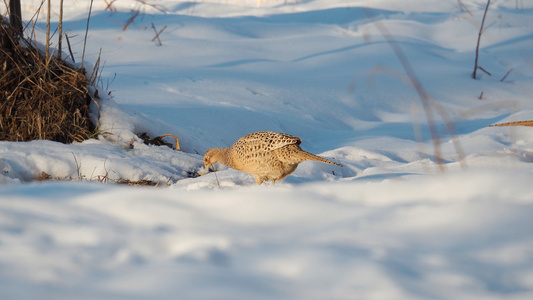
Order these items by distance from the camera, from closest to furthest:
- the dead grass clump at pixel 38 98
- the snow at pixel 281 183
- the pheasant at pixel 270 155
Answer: the snow at pixel 281 183 → the pheasant at pixel 270 155 → the dead grass clump at pixel 38 98

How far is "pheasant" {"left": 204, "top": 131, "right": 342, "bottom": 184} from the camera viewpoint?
3.20 metres

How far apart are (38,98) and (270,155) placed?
1.81 m

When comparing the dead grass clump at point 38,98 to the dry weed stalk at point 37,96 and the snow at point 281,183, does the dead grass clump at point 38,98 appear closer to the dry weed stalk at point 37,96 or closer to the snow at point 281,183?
the dry weed stalk at point 37,96

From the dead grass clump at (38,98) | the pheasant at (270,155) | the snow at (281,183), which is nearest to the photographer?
the snow at (281,183)

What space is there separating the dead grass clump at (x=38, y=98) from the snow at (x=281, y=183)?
188 millimetres

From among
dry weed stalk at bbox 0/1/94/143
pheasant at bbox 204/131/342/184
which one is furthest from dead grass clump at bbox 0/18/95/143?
pheasant at bbox 204/131/342/184

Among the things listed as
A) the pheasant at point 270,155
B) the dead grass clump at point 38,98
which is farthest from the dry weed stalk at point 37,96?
the pheasant at point 270,155

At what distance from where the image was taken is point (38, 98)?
12.7ft

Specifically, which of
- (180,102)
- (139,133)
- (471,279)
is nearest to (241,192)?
(471,279)

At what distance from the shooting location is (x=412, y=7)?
1167 centimetres

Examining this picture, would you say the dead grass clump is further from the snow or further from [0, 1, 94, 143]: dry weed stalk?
the snow

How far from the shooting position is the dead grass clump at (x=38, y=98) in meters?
3.79

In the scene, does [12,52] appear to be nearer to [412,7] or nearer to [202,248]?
[202,248]

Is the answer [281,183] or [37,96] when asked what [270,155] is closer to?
[281,183]
